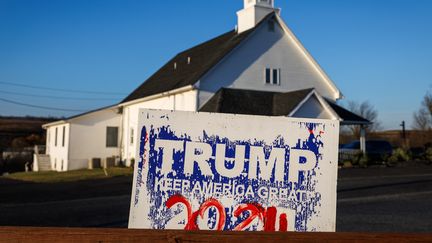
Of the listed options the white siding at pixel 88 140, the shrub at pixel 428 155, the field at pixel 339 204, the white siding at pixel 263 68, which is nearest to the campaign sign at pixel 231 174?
the field at pixel 339 204

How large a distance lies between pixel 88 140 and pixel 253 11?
1274 centimetres

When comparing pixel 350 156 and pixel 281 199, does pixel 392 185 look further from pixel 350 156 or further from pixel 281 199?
pixel 281 199

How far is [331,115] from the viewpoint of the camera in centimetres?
2500

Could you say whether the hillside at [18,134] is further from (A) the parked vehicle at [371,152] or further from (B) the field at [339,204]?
(B) the field at [339,204]

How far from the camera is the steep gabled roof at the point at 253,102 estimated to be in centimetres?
2459

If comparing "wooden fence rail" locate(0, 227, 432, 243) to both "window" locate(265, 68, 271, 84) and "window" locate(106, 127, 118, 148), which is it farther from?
"window" locate(106, 127, 118, 148)

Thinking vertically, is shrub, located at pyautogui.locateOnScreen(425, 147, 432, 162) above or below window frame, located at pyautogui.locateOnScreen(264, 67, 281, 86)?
below

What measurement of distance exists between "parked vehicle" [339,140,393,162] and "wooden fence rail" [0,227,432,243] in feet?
83.4

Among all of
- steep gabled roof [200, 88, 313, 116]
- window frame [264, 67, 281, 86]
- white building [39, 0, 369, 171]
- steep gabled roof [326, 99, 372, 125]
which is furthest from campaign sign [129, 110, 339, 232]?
window frame [264, 67, 281, 86]

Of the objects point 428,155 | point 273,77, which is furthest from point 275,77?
point 428,155

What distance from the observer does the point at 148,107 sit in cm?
3005

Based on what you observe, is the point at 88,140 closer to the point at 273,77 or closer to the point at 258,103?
the point at 258,103

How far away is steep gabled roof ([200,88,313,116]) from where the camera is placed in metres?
24.6

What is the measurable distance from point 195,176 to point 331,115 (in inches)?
881
